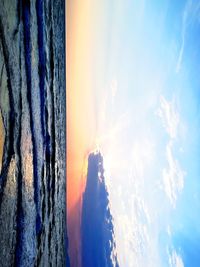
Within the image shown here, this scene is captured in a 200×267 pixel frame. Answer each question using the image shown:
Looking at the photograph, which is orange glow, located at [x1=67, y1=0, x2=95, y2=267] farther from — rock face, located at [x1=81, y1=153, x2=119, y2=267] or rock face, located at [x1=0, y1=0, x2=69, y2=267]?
rock face, located at [x1=0, y1=0, x2=69, y2=267]

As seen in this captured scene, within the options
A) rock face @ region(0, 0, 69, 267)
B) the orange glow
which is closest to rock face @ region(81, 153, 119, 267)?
the orange glow

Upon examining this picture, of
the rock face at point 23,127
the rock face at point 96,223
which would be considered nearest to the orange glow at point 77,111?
the rock face at point 96,223

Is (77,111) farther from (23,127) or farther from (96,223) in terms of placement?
(23,127)

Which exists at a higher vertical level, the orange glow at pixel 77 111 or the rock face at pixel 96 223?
the orange glow at pixel 77 111

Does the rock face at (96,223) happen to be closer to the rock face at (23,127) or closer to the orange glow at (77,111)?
the orange glow at (77,111)

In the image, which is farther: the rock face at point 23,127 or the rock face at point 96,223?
the rock face at point 96,223

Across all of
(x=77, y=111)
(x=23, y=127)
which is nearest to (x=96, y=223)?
(x=77, y=111)
